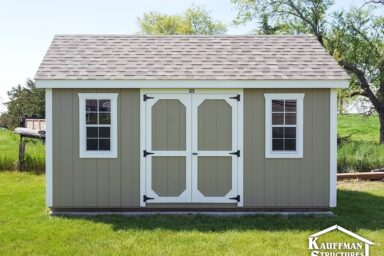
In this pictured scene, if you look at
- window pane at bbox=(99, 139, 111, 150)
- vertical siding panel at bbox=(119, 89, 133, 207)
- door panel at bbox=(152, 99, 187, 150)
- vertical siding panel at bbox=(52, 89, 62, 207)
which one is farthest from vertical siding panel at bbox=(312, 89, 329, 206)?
vertical siding panel at bbox=(52, 89, 62, 207)

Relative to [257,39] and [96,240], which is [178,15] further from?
[96,240]

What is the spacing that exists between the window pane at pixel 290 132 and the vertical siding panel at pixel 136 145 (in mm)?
2785

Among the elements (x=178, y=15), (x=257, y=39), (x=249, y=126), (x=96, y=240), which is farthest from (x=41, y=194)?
(x=178, y=15)

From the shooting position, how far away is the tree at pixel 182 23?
138 feet

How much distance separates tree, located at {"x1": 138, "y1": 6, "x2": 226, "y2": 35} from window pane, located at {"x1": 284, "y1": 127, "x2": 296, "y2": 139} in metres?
33.4

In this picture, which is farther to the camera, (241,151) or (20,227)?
(241,151)

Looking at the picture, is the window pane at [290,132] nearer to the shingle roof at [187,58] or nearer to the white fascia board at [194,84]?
the white fascia board at [194,84]

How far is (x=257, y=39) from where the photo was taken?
428 inches

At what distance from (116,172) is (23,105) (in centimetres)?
3958

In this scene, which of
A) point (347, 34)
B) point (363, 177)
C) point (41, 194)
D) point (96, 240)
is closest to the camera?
point (96, 240)

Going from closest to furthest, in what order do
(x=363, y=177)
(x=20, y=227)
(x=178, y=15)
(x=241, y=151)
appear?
(x=20, y=227) < (x=241, y=151) < (x=363, y=177) < (x=178, y=15)

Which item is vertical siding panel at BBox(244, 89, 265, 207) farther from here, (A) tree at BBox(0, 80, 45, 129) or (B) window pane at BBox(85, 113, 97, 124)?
(A) tree at BBox(0, 80, 45, 129)

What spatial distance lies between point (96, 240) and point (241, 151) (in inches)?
130

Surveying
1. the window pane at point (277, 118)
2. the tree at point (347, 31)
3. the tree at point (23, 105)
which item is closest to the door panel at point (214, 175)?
the window pane at point (277, 118)
